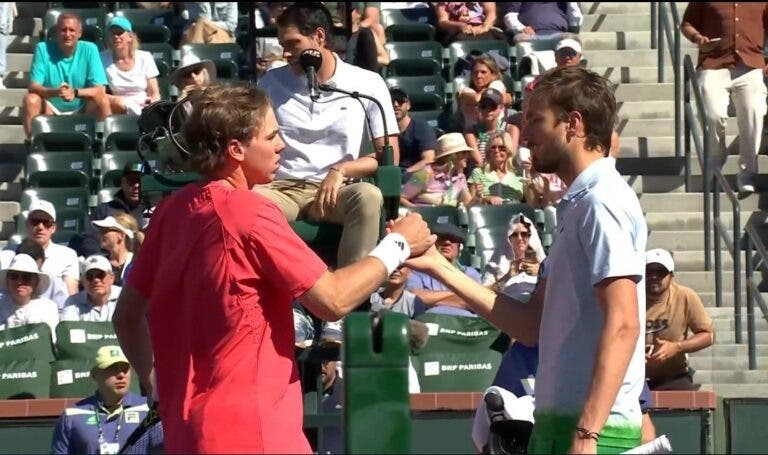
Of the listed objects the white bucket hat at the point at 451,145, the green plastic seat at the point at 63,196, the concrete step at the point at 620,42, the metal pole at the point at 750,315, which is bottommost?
the metal pole at the point at 750,315

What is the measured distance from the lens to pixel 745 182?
43.2 feet

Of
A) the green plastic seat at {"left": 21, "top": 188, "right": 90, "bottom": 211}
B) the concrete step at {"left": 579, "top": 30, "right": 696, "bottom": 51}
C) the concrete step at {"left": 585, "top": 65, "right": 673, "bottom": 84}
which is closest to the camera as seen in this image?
the green plastic seat at {"left": 21, "top": 188, "right": 90, "bottom": 211}

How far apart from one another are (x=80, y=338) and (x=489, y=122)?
13.3 ft

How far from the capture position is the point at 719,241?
40.2ft

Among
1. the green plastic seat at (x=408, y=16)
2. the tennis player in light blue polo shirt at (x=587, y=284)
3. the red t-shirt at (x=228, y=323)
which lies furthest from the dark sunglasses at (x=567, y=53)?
the red t-shirt at (x=228, y=323)

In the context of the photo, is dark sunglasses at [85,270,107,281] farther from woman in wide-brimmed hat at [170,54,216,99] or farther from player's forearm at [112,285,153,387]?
player's forearm at [112,285,153,387]

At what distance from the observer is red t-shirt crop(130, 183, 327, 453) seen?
4504 mm

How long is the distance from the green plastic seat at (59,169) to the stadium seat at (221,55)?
138 cm

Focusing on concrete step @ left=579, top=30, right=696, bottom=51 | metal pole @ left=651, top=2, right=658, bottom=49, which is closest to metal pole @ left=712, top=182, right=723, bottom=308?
metal pole @ left=651, top=2, right=658, bottom=49

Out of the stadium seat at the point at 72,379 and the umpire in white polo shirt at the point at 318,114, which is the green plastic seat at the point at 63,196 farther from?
the umpire in white polo shirt at the point at 318,114

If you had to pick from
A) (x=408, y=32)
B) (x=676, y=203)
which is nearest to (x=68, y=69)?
(x=408, y=32)

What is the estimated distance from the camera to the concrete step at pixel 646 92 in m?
14.6

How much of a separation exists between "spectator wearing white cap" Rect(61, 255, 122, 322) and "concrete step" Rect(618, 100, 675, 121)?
5015 mm

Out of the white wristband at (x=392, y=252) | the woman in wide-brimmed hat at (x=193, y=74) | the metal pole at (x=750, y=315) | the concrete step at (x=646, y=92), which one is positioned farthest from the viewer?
the concrete step at (x=646, y=92)
